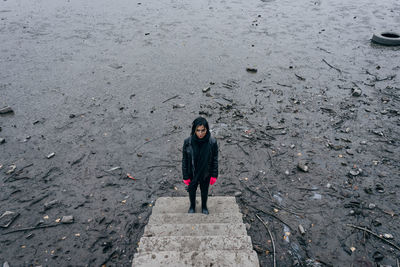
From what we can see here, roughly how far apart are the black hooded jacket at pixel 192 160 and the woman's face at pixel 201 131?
19cm

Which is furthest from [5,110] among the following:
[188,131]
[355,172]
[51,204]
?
[355,172]

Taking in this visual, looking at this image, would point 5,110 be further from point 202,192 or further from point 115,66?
point 202,192

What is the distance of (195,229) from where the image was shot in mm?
3340

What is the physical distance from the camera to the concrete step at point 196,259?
264 centimetres

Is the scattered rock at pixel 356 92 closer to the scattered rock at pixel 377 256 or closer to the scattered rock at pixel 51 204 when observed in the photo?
the scattered rock at pixel 377 256

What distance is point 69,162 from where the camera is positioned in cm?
524

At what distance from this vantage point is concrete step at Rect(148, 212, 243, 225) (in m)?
3.64

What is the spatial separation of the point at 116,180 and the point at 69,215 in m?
1.02

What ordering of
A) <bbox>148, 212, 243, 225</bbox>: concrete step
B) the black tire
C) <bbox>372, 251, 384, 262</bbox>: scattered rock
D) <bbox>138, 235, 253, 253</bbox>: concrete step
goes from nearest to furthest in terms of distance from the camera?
<bbox>138, 235, 253, 253</bbox>: concrete step, <bbox>372, 251, 384, 262</bbox>: scattered rock, <bbox>148, 212, 243, 225</bbox>: concrete step, the black tire

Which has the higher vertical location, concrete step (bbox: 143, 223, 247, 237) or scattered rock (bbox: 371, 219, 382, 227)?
concrete step (bbox: 143, 223, 247, 237)

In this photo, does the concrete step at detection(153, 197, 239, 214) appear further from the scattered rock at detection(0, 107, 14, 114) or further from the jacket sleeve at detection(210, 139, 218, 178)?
the scattered rock at detection(0, 107, 14, 114)

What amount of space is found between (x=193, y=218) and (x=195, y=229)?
368mm

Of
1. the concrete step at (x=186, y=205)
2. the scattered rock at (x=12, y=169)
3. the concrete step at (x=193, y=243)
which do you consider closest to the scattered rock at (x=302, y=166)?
the concrete step at (x=186, y=205)

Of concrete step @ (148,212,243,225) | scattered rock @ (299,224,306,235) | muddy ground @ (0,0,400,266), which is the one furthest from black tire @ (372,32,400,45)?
concrete step @ (148,212,243,225)
